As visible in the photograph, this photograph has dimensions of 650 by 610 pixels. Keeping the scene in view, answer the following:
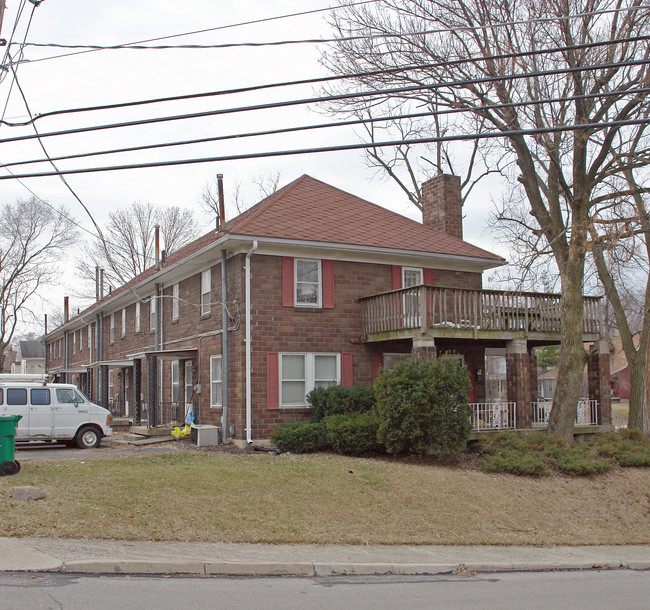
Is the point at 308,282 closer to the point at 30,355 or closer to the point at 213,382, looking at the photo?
the point at 213,382

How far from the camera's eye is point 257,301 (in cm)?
1908

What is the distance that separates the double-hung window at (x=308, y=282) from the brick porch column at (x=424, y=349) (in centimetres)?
343

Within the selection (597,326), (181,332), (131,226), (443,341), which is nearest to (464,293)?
(443,341)

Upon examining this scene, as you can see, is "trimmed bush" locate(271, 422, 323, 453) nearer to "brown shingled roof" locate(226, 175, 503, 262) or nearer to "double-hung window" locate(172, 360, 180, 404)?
"brown shingled roof" locate(226, 175, 503, 262)

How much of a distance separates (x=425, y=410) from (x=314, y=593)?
845cm

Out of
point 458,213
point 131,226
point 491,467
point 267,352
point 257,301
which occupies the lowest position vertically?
point 491,467

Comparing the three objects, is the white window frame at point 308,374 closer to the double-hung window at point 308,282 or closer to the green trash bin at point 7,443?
the double-hung window at point 308,282

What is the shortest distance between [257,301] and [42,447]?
734cm

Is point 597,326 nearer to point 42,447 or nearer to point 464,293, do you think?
point 464,293

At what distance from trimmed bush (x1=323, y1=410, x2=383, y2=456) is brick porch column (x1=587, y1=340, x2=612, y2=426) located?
7771 millimetres

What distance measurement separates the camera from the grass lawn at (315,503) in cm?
999

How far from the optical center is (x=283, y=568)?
8508 millimetres

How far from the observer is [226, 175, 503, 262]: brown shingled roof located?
19.7 metres

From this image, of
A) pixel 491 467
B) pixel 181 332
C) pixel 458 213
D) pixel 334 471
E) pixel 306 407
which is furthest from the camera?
pixel 458 213
